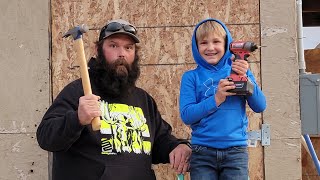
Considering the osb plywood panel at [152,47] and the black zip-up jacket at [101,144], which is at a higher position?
the osb plywood panel at [152,47]

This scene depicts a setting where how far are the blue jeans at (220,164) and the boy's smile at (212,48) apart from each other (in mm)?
541

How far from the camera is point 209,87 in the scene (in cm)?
335

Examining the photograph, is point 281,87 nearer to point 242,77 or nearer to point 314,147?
point 242,77

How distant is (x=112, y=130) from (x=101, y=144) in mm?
104

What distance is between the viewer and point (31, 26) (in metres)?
4.56

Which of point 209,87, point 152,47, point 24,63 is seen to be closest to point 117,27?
point 209,87

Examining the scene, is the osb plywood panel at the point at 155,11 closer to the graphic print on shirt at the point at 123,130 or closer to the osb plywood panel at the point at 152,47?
the osb plywood panel at the point at 152,47

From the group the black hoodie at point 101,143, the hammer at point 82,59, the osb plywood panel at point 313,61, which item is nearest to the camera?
the hammer at point 82,59

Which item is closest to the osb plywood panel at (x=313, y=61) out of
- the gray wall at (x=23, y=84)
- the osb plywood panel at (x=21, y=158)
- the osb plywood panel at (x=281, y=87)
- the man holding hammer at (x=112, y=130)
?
the osb plywood panel at (x=281, y=87)

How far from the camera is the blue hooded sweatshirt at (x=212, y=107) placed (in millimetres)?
3268

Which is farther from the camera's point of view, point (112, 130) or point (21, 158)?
point (21, 158)

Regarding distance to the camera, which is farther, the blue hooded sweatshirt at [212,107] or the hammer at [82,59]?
the blue hooded sweatshirt at [212,107]

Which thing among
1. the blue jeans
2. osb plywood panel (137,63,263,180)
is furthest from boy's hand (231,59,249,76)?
osb plywood panel (137,63,263,180)

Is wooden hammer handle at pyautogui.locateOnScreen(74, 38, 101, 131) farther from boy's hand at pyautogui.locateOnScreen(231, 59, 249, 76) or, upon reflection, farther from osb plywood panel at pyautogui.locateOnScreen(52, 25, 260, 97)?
osb plywood panel at pyautogui.locateOnScreen(52, 25, 260, 97)
